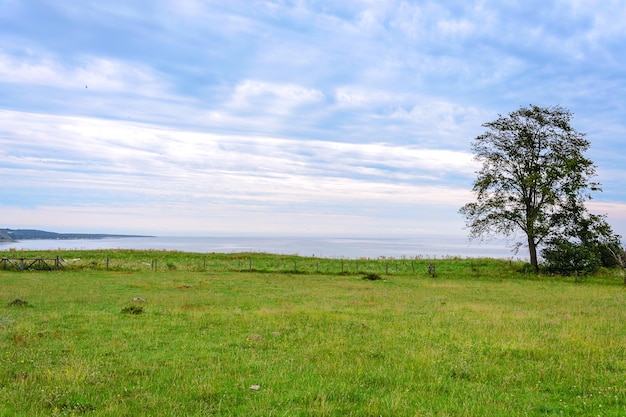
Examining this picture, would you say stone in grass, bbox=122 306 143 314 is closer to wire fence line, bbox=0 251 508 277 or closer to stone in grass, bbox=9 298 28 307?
stone in grass, bbox=9 298 28 307

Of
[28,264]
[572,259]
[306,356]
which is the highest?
[572,259]

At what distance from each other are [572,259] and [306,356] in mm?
43881

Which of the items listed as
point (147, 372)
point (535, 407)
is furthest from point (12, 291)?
point (535, 407)

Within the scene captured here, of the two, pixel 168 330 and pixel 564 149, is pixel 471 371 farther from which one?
pixel 564 149

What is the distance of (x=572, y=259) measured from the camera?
47.2 m

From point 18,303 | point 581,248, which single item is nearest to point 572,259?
point 581,248

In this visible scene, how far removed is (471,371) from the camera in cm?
1138

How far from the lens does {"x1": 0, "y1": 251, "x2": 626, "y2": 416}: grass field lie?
355 inches

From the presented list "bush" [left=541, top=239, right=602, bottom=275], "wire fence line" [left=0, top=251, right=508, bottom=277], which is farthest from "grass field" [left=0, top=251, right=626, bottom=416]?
"bush" [left=541, top=239, right=602, bottom=275]

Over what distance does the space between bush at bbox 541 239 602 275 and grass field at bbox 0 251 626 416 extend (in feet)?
75.2

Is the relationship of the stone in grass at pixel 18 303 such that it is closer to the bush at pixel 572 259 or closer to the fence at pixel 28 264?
the fence at pixel 28 264

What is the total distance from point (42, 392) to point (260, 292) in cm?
2088

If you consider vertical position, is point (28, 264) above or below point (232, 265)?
below

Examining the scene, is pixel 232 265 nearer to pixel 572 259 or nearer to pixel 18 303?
pixel 18 303
